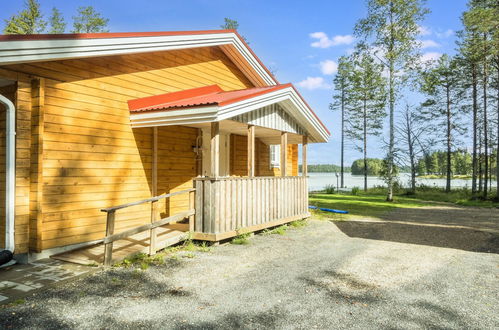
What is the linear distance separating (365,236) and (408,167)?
56.1 ft

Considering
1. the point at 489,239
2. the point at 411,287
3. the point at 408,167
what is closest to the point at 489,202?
the point at 408,167

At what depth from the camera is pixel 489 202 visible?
17078 millimetres

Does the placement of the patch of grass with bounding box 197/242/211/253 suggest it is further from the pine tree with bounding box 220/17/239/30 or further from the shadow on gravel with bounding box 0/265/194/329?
the pine tree with bounding box 220/17/239/30

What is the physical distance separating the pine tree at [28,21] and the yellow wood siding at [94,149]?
26.0m

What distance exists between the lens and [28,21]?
27797mm

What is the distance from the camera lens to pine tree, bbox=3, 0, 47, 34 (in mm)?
26938

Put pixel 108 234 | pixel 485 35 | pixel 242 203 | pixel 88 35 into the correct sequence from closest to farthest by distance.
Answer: pixel 108 234 → pixel 88 35 → pixel 242 203 → pixel 485 35

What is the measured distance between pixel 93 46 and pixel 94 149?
1.94m

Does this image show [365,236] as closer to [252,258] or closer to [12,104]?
[252,258]

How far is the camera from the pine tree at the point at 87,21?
29.0m

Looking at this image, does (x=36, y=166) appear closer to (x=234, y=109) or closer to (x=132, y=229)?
(x=132, y=229)

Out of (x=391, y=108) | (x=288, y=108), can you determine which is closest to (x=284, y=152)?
(x=288, y=108)

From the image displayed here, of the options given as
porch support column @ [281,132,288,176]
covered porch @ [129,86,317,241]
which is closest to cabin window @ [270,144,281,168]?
covered porch @ [129,86,317,241]

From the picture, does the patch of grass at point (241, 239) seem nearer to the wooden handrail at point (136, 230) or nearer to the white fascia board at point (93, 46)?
the wooden handrail at point (136, 230)
